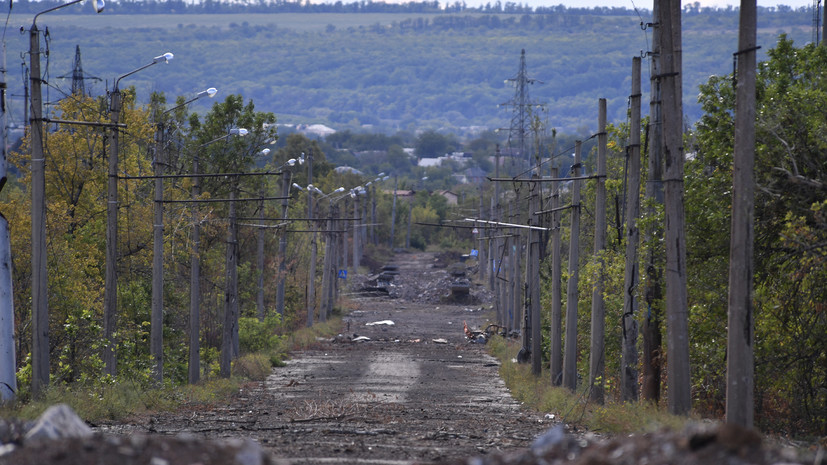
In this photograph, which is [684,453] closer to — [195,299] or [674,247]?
[674,247]

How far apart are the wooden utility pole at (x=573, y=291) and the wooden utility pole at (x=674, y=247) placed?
9.67m

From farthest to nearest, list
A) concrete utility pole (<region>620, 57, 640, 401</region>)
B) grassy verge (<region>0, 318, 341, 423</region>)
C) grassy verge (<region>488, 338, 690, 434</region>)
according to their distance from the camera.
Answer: concrete utility pole (<region>620, 57, 640, 401</region>)
grassy verge (<region>0, 318, 341, 423</region>)
grassy verge (<region>488, 338, 690, 434</region>)

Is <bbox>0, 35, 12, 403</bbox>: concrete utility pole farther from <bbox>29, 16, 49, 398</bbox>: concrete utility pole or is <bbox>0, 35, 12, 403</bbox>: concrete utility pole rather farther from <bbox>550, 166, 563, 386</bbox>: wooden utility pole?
<bbox>550, 166, 563, 386</bbox>: wooden utility pole

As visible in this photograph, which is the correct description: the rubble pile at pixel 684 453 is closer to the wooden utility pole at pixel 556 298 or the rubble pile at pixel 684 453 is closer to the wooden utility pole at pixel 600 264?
the wooden utility pole at pixel 600 264

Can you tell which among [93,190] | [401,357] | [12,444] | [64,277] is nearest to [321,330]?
[401,357]

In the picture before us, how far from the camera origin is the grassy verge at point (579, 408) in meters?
15.8

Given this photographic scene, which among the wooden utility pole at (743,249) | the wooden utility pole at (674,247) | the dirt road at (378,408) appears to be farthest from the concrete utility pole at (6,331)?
the wooden utility pole at (743,249)

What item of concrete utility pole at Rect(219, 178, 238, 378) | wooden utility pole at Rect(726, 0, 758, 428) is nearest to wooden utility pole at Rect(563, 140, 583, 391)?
concrete utility pole at Rect(219, 178, 238, 378)

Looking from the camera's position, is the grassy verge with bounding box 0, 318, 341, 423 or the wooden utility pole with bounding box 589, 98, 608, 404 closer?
the grassy verge with bounding box 0, 318, 341, 423

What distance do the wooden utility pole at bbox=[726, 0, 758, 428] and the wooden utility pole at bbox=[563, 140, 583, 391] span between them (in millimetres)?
12127

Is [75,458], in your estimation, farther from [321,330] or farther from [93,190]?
[321,330]

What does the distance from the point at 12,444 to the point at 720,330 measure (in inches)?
632

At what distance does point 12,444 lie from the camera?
9.93 m

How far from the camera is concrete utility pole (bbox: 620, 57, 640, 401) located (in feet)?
70.2
